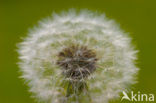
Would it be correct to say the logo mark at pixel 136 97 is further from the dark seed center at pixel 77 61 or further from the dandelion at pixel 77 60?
the dark seed center at pixel 77 61

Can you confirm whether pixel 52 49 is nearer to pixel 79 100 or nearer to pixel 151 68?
pixel 79 100

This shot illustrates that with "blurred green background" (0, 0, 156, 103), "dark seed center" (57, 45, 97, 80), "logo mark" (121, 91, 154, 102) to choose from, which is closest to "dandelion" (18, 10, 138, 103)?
"dark seed center" (57, 45, 97, 80)

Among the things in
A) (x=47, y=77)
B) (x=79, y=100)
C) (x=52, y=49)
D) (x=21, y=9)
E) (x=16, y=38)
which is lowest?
(x=79, y=100)

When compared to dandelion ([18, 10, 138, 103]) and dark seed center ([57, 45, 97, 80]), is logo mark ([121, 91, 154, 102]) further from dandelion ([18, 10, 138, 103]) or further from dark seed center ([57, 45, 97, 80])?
dark seed center ([57, 45, 97, 80])

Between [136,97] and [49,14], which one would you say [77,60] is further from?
[49,14]

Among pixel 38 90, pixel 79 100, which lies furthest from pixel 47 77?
pixel 79 100

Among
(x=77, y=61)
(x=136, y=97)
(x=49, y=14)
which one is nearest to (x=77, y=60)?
(x=77, y=61)
